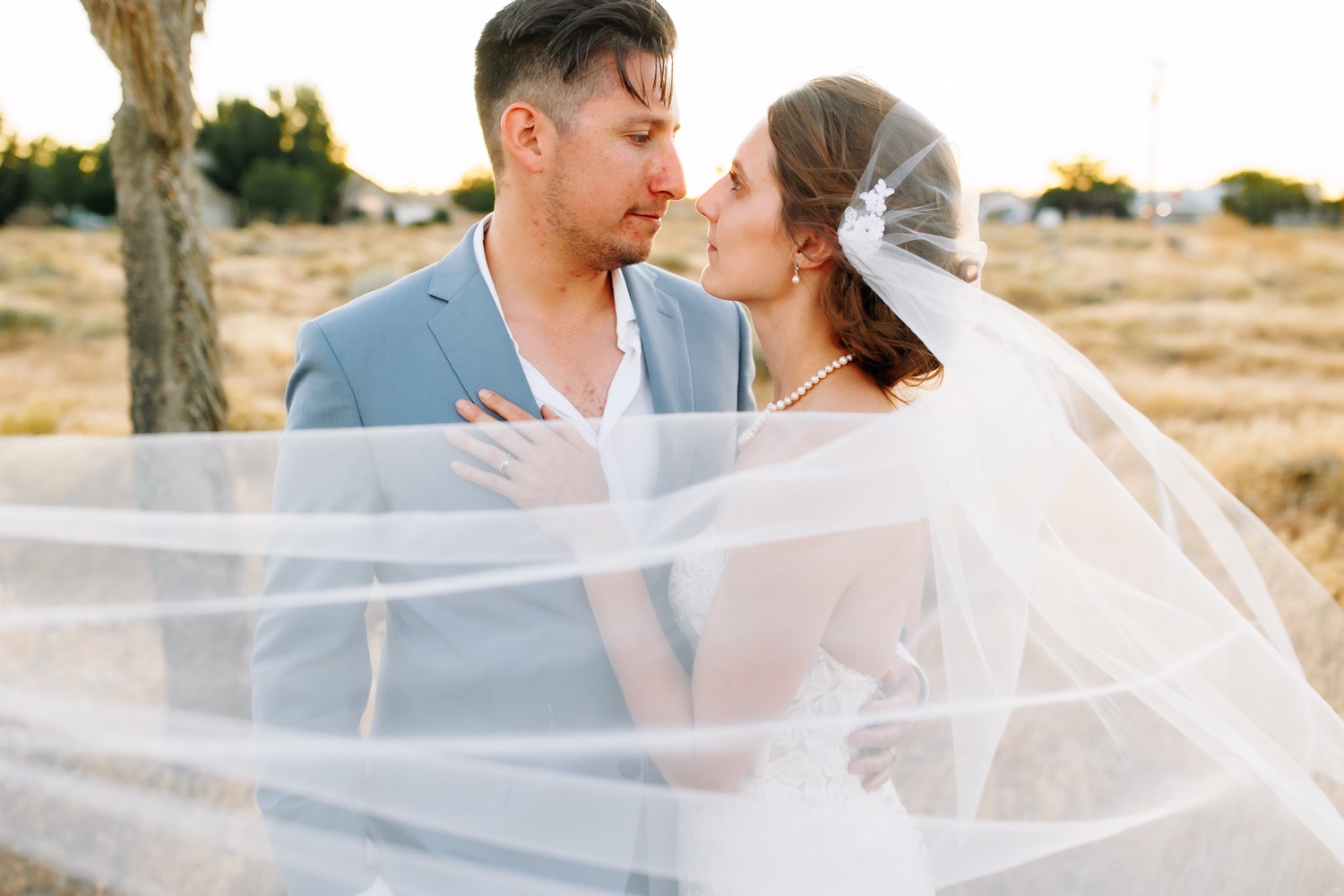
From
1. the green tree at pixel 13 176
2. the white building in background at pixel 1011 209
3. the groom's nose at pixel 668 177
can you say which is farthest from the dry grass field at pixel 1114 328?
the white building in background at pixel 1011 209

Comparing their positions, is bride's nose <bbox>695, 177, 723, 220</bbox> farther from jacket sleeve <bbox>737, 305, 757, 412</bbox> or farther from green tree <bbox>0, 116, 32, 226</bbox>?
green tree <bbox>0, 116, 32, 226</bbox>

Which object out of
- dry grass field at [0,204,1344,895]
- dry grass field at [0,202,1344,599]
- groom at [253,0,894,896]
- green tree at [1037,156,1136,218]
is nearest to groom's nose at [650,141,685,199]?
groom at [253,0,894,896]

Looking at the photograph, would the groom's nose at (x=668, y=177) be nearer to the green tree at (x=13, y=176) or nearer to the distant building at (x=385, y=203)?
the green tree at (x=13, y=176)

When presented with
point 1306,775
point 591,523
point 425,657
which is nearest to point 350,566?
point 425,657

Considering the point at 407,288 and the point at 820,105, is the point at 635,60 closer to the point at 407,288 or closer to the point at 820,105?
the point at 820,105

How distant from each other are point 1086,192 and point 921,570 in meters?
57.6

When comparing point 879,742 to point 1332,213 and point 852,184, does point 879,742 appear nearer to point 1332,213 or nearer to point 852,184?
point 852,184

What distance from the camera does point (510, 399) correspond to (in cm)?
207

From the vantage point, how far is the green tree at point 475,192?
43.0 m

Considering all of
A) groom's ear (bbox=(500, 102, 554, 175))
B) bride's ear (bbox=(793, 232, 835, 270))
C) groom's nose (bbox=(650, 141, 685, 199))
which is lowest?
bride's ear (bbox=(793, 232, 835, 270))

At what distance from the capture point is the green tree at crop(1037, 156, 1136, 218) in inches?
2084

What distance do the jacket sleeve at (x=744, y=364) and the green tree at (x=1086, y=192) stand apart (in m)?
55.8

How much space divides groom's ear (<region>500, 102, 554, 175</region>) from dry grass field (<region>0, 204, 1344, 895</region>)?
183 centimetres

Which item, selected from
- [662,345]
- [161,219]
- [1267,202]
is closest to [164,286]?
[161,219]
